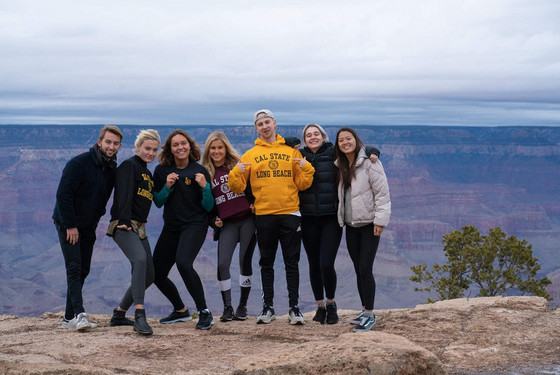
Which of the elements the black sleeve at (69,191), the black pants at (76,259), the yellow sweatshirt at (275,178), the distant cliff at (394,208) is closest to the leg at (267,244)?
the yellow sweatshirt at (275,178)

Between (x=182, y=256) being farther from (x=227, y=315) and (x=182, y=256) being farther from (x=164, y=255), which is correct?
(x=227, y=315)

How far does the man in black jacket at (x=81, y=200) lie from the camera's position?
7.09 metres

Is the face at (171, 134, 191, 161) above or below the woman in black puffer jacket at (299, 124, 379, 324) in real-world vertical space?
above

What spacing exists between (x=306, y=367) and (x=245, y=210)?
9.45 ft

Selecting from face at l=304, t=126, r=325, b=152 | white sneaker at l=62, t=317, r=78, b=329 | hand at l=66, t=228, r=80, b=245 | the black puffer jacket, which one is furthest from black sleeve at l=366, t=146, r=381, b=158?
white sneaker at l=62, t=317, r=78, b=329

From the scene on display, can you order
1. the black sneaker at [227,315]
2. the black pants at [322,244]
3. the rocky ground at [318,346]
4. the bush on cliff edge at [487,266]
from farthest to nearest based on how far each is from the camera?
the bush on cliff edge at [487,266] < the black sneaker at [227,315] < the black pants at [322,244] < the rocky ground at [318,346]

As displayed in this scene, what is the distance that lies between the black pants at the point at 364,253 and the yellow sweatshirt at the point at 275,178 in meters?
0.78

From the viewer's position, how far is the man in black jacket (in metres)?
7.09

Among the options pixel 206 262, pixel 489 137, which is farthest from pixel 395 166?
pixel 206 262

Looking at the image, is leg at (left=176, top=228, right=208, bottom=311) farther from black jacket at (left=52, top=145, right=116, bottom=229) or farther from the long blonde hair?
black jacket at (left=52, top=145, right=116, bottom=229)

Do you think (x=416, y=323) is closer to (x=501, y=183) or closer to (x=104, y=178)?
(x=104, y=178)

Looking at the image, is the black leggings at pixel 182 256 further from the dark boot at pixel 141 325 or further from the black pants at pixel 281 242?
the black pants at pixel 281 242

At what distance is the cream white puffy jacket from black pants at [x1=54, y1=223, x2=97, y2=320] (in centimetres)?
302

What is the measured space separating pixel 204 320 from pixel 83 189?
210 centimetres
